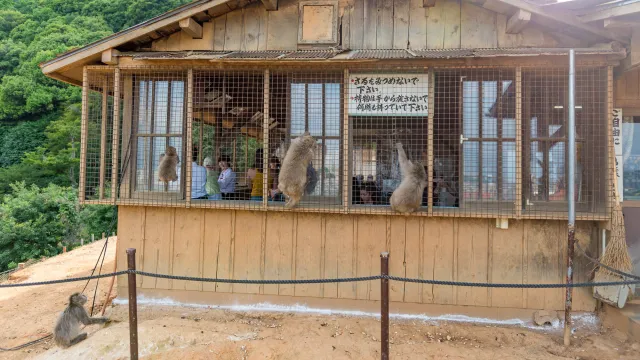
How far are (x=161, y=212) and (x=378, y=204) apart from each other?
340 cm

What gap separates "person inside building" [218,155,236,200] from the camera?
550cm

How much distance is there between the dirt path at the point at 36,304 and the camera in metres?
5.68

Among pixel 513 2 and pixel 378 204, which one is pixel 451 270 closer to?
pixel 378 204

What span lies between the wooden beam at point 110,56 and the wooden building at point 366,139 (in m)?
0.03

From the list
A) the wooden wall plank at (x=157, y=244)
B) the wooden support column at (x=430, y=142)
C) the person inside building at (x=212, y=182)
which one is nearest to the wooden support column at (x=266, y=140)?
the person inside building at (x=212, y=182)

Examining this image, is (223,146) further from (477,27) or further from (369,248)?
(477,27)

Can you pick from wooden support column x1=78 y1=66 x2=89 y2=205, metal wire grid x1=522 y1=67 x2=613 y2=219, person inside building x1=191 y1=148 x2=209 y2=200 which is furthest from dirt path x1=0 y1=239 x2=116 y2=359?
metal wire grid x1=522 y1=67 x2=613 y2=219

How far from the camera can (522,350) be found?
416 cm

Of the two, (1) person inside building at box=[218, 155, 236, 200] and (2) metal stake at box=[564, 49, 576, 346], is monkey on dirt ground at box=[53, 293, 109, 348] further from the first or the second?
(2) metal stake at box=[564, 49, 576, 346]

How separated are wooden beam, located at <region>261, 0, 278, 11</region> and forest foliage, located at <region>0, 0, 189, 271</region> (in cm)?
1676

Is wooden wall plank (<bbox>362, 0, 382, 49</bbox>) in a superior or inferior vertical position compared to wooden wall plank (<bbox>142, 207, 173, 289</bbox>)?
superior

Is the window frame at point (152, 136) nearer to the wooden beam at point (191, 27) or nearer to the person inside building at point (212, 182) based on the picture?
the person inside building at point (212, 182)

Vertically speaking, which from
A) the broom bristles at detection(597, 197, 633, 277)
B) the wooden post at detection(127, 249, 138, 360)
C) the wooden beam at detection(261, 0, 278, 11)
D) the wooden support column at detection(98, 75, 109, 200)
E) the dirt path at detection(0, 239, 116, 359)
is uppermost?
the wooden beam at detection(261, 0, 278, 11)

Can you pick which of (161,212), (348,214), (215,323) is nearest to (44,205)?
(161,212)
